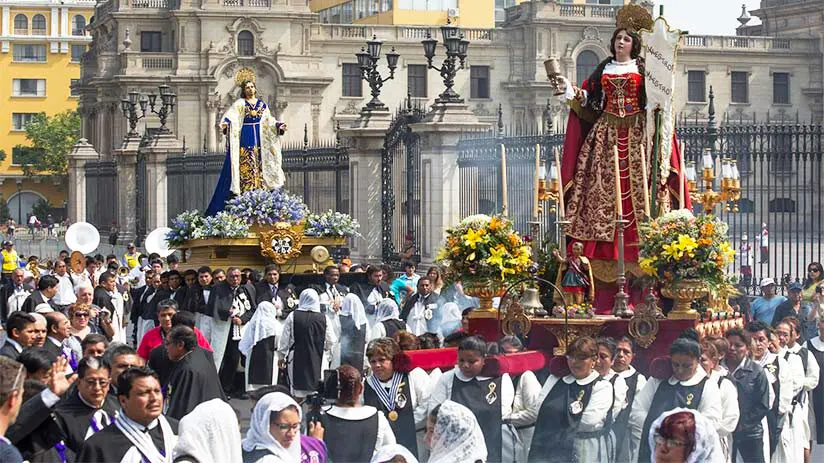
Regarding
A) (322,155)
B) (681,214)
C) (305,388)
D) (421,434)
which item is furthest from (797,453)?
(322,155)

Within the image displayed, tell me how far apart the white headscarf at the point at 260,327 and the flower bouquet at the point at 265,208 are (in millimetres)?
3740

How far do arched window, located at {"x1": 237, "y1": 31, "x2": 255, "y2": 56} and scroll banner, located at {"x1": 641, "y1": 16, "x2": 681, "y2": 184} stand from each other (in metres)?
49.0

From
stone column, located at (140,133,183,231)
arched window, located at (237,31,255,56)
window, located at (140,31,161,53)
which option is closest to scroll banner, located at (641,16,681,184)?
stone column, located at (140,133,183,231)

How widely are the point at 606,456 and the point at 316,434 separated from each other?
207 cm

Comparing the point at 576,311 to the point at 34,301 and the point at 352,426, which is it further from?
the point at 34,301

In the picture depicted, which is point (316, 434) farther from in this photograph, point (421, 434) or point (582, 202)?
point (582, 202)

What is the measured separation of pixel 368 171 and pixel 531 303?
528 inches

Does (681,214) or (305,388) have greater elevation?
(681,214)

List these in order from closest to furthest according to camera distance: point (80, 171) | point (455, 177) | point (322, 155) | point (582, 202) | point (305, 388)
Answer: point (582, 202)
point (305, 388)
point (455, 177)
point (322, 155)
point (80, 171)

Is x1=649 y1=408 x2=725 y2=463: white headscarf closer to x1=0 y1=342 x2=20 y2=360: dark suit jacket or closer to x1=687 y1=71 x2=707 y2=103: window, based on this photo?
x1=0 y1=342 x2=20 y2=360: dark suit jacket

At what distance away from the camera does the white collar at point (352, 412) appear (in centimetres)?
880

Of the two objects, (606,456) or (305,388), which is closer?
(606,456)

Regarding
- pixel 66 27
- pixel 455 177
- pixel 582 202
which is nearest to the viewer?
pixel 582 202

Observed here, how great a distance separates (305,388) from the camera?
15398 millimetres
